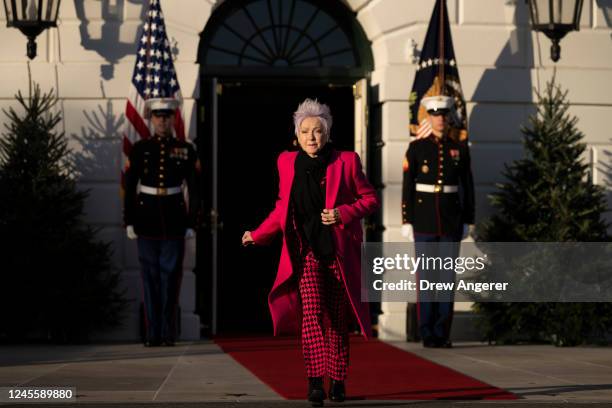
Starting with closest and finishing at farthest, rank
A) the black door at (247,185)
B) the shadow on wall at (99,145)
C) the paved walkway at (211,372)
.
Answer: the paved walkway at (211,372), the shadow on wall at (99,145), the black door at (247,185)

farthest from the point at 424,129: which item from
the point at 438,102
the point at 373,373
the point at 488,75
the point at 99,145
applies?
the point at 373,373

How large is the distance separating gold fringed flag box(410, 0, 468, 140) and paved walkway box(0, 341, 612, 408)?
201 cm

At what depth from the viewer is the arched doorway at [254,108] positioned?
13.2 m

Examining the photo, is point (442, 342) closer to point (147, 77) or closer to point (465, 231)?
point (465, 231)

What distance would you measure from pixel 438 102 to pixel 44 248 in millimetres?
3581

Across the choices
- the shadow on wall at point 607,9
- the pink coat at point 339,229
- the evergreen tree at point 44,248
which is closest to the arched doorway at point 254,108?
the evergreen tree at point 44,248

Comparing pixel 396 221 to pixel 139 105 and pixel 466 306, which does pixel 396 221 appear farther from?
pixel 139 105

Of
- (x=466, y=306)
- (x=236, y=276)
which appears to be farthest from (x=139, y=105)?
(x=466, y=306)

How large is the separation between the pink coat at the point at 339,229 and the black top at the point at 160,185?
13.1 feet

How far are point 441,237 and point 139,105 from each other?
9.58ft

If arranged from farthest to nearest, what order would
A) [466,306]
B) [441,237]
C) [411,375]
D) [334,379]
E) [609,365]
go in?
[466,306] → [441,237] → [609,365] → [411,375] → [334,379]

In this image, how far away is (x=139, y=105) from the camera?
1243 cm

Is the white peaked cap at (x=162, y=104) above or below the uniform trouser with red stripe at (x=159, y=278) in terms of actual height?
above

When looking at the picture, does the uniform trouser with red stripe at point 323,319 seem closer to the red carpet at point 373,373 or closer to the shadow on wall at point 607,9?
the red carpet at point 373,373
